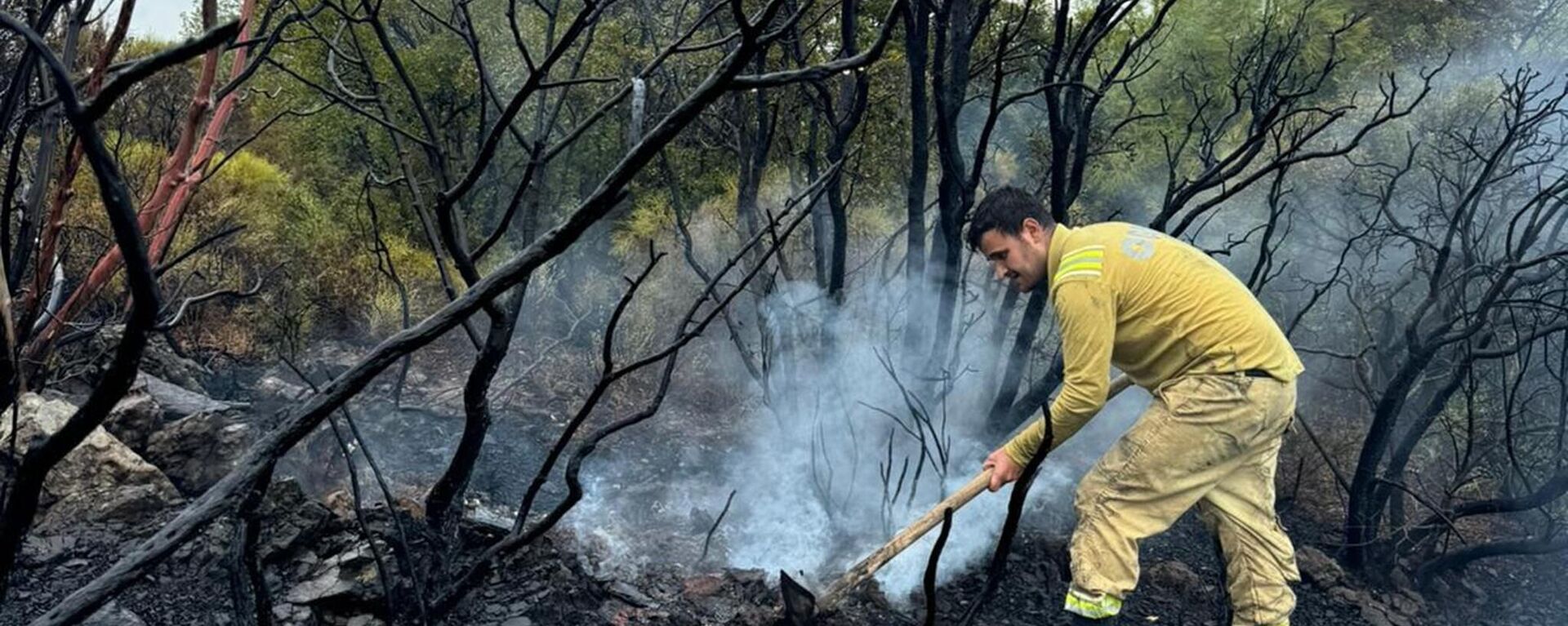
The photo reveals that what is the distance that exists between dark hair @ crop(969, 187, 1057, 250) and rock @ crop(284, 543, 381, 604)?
242 cm

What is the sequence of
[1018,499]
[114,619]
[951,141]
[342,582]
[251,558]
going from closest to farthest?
1. [1018,499]
2. [251,558]
3. [114,619]
4. [342,582]
5. [951,141]

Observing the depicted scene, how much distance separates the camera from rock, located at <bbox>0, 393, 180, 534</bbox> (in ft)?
11.0

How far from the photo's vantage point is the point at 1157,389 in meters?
3.31

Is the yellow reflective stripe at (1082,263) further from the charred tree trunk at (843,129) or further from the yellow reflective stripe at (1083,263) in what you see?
the charred tree trunk at (843,129)

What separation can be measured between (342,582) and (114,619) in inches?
23.9

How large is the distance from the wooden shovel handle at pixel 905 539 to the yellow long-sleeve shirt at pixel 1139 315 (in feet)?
0.57

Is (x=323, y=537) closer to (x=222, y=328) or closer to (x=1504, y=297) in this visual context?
(x=222, y=328)

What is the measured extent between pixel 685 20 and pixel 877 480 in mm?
5240

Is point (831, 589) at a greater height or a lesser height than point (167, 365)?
lesser

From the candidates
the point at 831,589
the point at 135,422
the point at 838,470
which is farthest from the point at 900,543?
the point at 135,422

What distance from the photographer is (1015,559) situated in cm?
424

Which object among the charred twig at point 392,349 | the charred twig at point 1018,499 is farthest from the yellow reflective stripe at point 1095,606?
the charred twig at point 392,349

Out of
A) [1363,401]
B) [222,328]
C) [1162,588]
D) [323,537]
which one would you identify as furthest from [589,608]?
[1363,401]

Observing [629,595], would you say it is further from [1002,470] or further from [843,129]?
[843,129]
